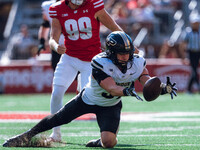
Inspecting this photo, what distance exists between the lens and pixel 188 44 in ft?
46.3

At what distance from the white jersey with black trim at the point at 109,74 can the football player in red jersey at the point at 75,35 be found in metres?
0.63

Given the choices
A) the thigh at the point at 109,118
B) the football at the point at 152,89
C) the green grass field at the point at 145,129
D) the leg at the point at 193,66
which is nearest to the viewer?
the football at the point at 152,89

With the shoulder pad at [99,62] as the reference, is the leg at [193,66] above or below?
below

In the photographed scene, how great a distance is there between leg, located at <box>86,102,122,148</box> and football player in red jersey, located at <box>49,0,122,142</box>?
2.13ft

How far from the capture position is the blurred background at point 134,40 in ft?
51.0

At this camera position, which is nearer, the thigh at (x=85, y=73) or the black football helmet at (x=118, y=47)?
the black football helmet at (x=118, y=47)

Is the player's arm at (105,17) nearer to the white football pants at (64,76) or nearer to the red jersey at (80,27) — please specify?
the red jersey at (80,27)

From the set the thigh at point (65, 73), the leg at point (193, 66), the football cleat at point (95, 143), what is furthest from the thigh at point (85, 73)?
the leg at point (193, 66)

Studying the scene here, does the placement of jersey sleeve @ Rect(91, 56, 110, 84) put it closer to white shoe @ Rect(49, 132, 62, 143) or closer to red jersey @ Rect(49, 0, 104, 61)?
red jersey @ Rect(49, 0, 104, 61)

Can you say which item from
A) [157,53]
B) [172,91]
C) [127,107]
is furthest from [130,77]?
[157,53]

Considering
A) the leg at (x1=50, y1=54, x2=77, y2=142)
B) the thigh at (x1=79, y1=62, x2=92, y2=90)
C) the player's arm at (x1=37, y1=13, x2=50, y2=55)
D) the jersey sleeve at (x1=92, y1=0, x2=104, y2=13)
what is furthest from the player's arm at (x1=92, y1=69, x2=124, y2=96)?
the player's arm at (x1=37, y1=13, x2=50, y2=55)

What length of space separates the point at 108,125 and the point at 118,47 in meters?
0.81

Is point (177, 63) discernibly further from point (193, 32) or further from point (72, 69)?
point (72, 69)

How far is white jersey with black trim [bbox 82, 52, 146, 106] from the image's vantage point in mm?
4980
